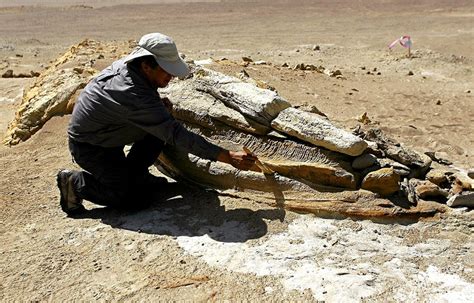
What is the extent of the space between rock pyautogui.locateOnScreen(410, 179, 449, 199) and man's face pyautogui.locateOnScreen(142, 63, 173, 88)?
1.79m

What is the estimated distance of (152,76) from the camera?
3.47 metres

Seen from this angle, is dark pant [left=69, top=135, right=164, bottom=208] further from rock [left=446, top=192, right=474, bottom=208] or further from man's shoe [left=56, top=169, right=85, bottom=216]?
rock [left=446, top=192, right=474, bottom=208]

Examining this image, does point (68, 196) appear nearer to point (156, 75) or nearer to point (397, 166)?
point (156, 75)

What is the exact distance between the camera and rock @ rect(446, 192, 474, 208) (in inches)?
145

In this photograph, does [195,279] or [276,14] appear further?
[276,14]

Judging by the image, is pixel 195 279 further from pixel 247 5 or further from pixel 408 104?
pixel 247 5

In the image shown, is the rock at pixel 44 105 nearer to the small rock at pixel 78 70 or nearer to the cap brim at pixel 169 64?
the small rock at pixel 78 70

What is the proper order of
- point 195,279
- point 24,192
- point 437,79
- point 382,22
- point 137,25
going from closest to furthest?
point 195,279 → point 24,192 → point 437,79 → point 382,22 → point 137,25

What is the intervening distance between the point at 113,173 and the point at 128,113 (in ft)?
1.73

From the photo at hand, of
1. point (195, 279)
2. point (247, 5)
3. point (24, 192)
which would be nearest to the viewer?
point (195, 279)

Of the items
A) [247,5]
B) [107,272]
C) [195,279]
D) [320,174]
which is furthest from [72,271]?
[247,5]

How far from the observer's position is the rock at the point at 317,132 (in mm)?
3779

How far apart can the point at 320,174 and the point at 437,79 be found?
5.95 metres

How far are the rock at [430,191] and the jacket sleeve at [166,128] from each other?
1378mm
